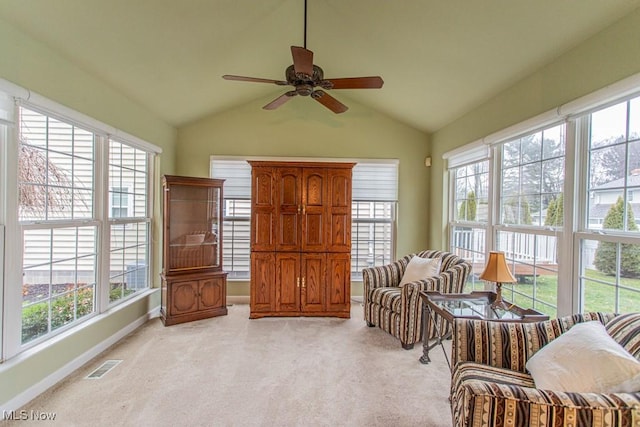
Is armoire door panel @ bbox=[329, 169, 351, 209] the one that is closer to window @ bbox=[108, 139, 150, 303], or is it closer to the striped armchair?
Answer: the striped armchair

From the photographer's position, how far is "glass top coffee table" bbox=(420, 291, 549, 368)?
7.23 ft

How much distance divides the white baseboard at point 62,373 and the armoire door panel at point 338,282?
224 cm

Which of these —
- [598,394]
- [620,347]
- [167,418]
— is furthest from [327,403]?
[620,347]

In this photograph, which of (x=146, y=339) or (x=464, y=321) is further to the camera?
(x=146, y=339)

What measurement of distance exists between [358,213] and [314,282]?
50.7 inches

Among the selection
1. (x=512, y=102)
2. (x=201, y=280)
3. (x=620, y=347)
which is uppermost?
(x=512, y=102)

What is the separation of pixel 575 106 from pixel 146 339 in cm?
421

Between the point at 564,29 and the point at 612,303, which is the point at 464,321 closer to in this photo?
the point at 612,303

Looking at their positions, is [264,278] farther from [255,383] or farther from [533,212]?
[533,212]

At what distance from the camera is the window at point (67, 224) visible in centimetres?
216

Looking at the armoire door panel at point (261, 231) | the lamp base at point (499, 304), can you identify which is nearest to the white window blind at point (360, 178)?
the armoire door panel at point (261, 231)

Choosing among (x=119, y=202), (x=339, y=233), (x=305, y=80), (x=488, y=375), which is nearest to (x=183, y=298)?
(x=119, y=202)

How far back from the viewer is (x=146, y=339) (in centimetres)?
310

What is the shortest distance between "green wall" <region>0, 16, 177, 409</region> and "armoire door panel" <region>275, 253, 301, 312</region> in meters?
1.60
